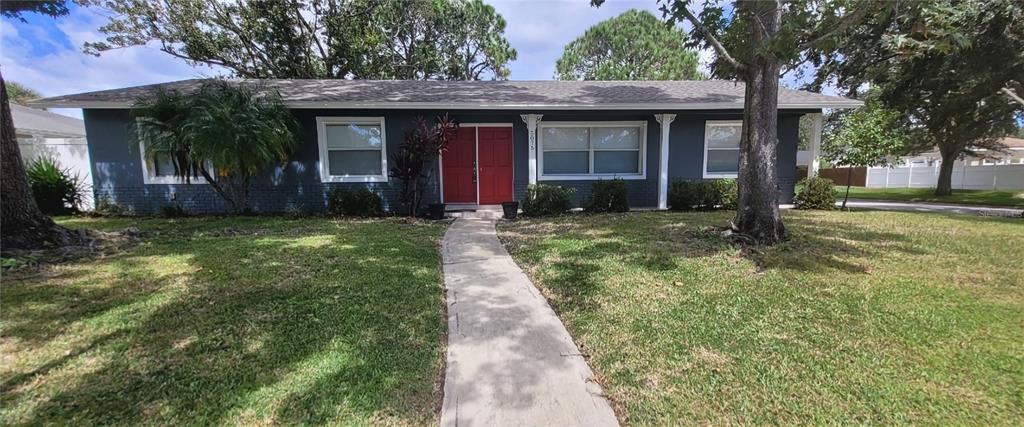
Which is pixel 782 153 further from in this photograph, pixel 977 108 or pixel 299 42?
pixel 299 42

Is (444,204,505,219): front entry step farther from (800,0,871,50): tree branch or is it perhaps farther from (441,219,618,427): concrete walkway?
(800,0,871,50): tree branch

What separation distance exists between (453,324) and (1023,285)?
17.5 feet

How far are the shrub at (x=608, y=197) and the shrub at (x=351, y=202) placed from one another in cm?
483

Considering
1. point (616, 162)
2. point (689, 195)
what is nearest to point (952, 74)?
point (689, 195)

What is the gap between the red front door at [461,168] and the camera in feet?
32.3

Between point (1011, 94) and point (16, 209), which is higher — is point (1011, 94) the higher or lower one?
the higher one

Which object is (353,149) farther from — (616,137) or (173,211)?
(616,137)

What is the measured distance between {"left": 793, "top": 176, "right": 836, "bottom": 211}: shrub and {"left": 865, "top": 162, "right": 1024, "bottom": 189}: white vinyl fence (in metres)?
15.5

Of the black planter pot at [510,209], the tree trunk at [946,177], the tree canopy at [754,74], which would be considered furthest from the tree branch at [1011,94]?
the black planter pot at [510,209]

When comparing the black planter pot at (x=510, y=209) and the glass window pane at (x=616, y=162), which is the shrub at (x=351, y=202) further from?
the glass window pane at (x=616, y=162)

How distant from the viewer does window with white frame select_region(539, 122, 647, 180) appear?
1020 centimetres

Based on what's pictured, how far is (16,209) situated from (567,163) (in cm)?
918

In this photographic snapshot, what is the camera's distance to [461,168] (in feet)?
32.6

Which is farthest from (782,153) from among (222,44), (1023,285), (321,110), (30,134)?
(30,134)
